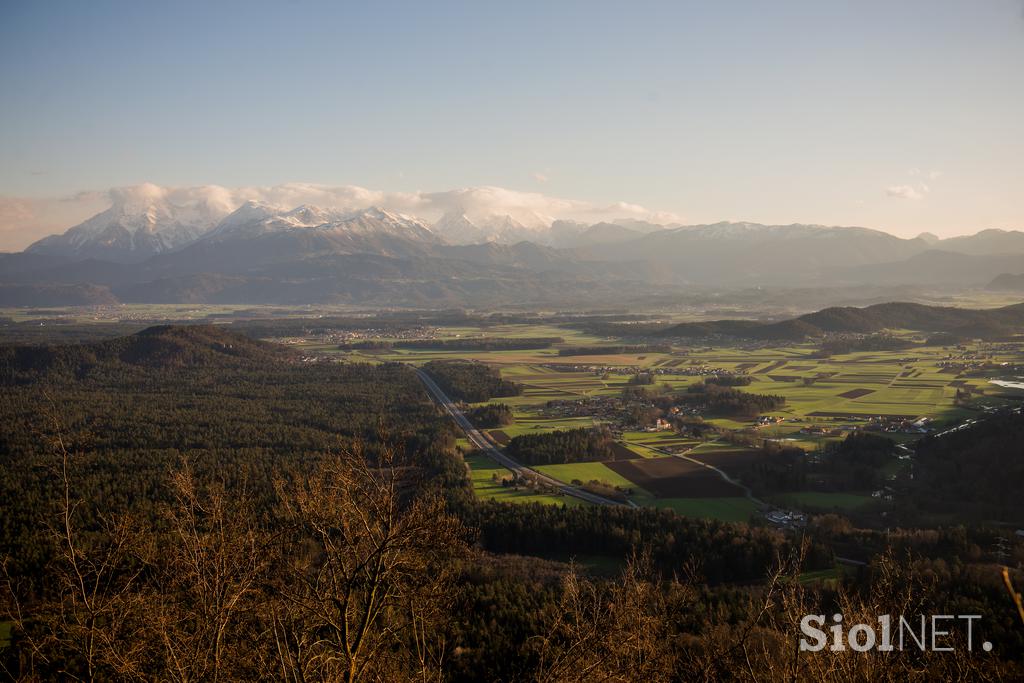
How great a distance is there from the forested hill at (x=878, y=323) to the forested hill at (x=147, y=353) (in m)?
92.4

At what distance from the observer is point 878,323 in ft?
484

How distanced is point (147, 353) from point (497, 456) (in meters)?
78.6

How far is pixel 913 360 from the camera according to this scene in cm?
10450

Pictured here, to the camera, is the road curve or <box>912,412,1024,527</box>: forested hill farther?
the road curve

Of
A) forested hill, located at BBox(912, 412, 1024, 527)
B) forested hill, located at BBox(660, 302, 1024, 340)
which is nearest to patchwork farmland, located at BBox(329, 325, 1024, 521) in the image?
forested hill, located at BBox(912, 412, 1024, 527)

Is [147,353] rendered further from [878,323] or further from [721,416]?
[878,323]

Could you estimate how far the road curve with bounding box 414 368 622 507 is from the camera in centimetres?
4825

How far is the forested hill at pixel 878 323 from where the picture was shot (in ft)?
449


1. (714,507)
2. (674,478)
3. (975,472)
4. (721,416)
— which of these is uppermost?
(975,472)

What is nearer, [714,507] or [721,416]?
[714,507]

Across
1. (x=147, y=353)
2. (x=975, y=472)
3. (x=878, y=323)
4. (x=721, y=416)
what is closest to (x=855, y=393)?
(x=721, y=416)

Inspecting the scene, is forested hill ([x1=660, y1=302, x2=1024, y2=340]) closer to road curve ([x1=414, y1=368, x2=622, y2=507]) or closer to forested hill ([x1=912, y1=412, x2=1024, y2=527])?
road curve ([x1=414, y1=368, x2=622, y2=507])

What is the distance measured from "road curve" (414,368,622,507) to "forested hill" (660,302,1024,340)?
271ft

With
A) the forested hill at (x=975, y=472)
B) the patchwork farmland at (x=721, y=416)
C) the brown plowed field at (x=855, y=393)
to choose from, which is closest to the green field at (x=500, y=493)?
the patchwork farmland at (x=721, y=416)
